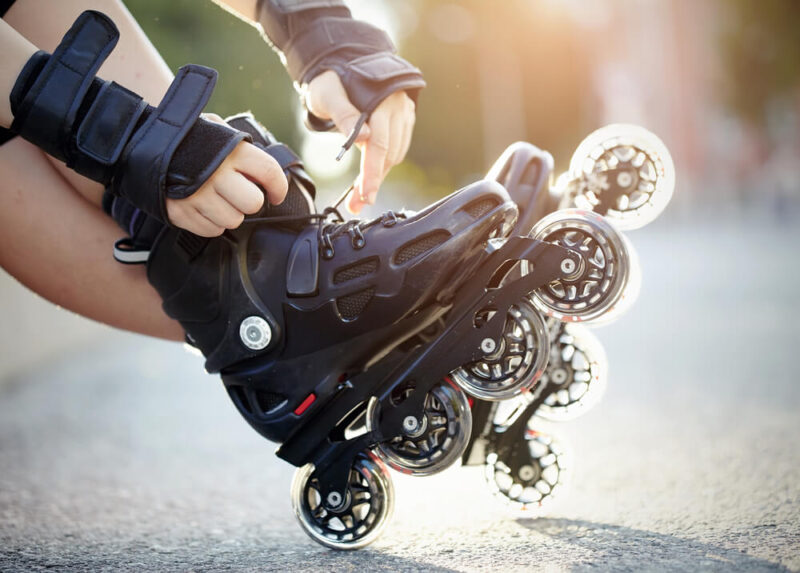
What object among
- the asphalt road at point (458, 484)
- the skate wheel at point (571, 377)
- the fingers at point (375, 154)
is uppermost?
the fingers at point (375, 154)

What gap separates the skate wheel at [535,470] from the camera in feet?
5.98

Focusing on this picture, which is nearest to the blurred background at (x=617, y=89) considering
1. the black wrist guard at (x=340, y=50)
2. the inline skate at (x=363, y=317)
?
the black wrist guard at (x=340, y=50)

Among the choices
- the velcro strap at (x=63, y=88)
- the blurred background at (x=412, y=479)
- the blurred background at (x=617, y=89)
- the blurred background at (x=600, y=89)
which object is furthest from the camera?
the blurred background at (x=600, y=89)

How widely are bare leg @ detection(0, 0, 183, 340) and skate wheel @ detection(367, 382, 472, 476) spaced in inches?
26.8

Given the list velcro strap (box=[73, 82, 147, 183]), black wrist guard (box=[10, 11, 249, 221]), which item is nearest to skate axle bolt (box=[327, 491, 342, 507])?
black wrist guard (box=[10, 11, 249, 221])

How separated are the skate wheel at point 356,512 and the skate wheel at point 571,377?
0.43m

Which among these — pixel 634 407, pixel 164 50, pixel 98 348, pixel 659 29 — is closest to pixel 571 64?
pixel 659 29

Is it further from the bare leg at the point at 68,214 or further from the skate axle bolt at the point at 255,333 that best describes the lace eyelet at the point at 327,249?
the bare leg at the point at 68,214

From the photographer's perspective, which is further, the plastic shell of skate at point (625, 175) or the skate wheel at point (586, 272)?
the plastic shell of skate at point (625, 175)

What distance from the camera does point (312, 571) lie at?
1.47 m

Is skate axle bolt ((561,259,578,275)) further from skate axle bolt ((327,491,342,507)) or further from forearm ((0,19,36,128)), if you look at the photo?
forearm ((0,19,36,128))

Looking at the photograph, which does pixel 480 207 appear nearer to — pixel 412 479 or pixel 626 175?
pixel 626 175

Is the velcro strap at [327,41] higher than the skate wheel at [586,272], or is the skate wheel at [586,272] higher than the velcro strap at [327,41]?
the velcro strap at [327,41]

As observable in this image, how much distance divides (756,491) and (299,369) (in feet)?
3.66
